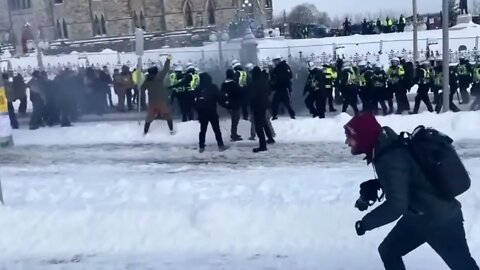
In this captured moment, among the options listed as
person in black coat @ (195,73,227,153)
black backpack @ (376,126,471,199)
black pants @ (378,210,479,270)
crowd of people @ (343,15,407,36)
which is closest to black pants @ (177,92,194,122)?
person in black coat @ (195,73,227,153)

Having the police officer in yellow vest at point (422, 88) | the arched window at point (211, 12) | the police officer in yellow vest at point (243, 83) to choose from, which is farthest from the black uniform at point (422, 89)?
the arched window at point (211, 12)

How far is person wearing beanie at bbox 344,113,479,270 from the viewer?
409 centimetres

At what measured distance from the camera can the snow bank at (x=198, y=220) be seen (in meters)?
7.46

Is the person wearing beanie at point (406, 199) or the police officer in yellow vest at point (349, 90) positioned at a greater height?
the person wearing beanie at point (406, 199)

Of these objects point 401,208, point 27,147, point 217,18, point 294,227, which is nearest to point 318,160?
point 294,227

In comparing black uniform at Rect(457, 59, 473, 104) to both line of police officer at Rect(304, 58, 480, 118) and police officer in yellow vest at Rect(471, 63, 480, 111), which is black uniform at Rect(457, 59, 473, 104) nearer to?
line of police officer at Rect(304, 58, 480, 118)

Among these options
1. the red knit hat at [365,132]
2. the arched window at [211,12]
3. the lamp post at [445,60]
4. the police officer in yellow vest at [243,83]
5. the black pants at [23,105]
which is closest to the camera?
the red knit hat at [365,132]

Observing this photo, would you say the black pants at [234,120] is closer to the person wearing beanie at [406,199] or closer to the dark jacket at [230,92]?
the dark jacket at [230,92]

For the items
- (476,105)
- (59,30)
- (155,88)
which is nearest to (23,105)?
(155,88)

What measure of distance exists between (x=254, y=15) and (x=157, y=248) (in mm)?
46060

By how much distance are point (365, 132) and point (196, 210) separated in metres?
4.53

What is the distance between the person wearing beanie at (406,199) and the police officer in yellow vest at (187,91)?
12876mm

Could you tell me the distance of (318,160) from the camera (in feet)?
41.1

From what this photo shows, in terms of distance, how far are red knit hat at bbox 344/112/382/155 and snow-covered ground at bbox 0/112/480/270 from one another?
2782mm
